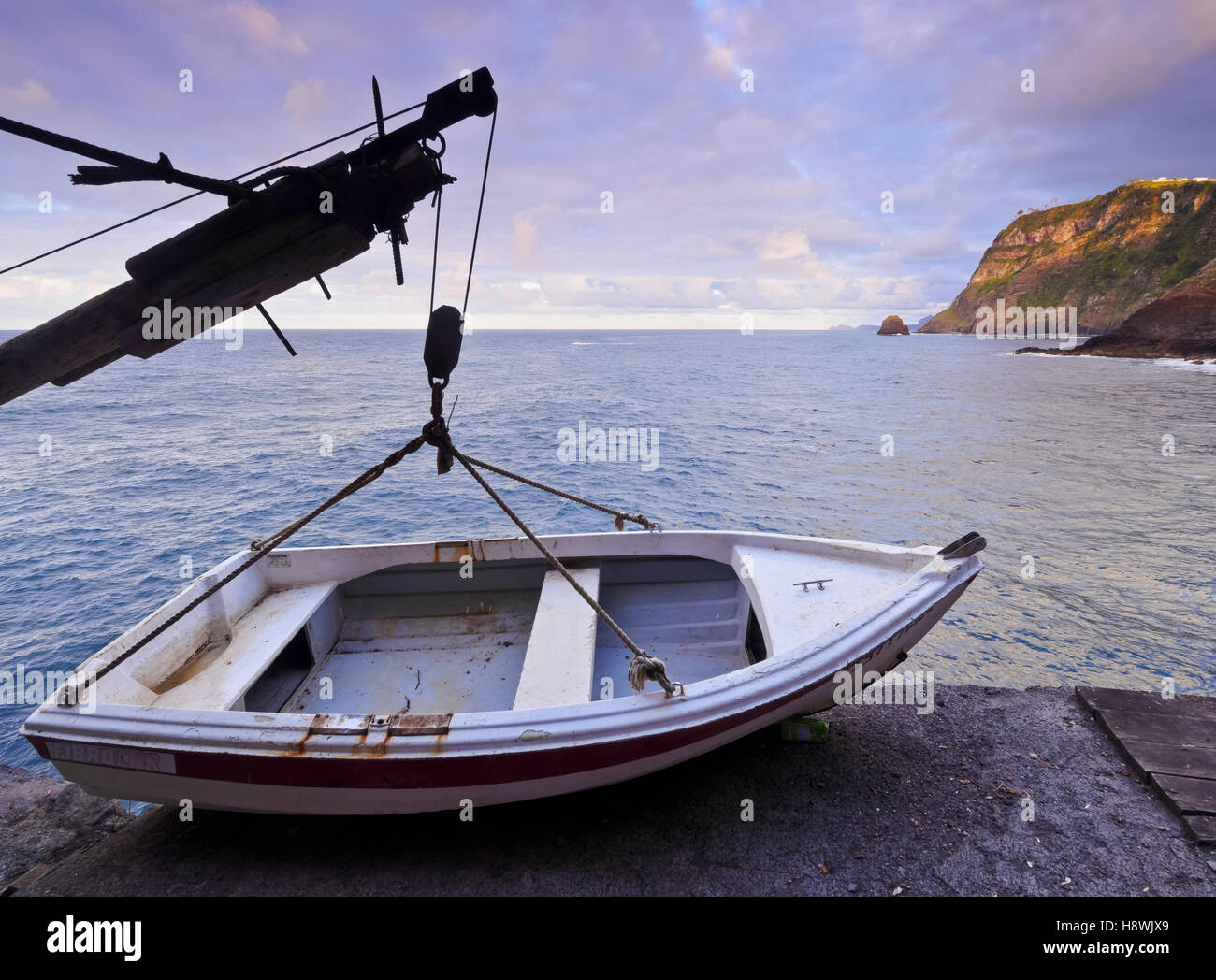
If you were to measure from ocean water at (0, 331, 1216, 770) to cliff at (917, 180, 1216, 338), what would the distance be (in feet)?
153

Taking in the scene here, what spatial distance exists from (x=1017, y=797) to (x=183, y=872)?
6249 millimetres

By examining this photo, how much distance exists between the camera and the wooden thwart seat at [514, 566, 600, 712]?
444cm

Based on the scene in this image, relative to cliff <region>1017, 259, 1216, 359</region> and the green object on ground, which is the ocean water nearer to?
the green object on ground

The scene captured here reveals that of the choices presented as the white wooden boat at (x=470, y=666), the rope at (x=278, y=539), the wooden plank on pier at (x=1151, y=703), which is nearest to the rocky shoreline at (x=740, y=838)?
the wooden plank on pier at (x=1151, y=703)

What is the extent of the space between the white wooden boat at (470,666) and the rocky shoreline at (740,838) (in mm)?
720

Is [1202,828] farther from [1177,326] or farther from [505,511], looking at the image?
[1177,326]

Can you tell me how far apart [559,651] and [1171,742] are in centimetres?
525

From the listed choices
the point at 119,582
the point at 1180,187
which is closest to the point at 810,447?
the point at 119,582

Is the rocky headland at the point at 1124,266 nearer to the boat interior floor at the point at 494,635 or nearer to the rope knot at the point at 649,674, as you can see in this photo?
the boat interior floor at the point at 494,635

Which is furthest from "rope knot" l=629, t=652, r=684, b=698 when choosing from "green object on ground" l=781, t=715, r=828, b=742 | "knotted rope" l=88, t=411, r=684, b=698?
"green object on ground" l=781, t=715, r=828, b=742

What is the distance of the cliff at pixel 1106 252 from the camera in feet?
255

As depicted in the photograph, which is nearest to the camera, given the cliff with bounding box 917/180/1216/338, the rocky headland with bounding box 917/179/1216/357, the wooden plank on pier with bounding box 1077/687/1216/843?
the wooden plank on pier with bounding box 1077/687/1216/843

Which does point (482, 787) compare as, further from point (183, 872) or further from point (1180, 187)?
point (1180, 187)
